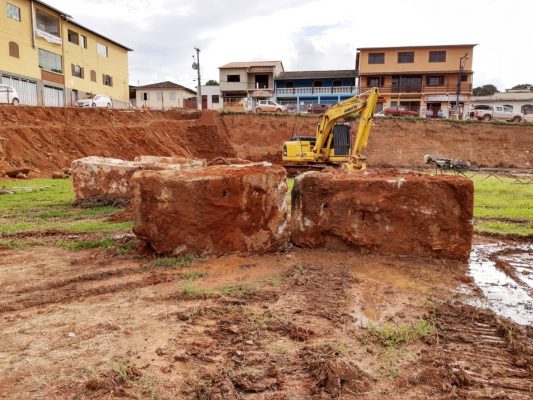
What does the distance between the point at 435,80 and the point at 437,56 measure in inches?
101

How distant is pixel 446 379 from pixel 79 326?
330 cm

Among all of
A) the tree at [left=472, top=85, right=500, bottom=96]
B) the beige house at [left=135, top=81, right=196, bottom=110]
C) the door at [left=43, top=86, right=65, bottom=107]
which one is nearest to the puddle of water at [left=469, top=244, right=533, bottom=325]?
→ the door at [left=43, top=86, right=65, bottom=107]

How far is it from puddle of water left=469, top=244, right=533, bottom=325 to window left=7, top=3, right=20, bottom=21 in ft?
117

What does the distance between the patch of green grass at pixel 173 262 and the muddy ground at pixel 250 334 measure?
54 millimetres

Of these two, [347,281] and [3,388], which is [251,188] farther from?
[3,388]

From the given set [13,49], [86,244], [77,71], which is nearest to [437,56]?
[77,71]

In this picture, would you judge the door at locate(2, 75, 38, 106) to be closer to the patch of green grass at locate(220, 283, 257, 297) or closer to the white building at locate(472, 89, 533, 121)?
the patch of green grass at locate(220, 283, 257, 297)

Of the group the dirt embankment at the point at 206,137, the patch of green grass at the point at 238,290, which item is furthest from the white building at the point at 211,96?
the patch of green grass at the point at 238,290

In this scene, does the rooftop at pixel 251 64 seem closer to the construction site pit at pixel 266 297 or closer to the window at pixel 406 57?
the window at pixel 406 57

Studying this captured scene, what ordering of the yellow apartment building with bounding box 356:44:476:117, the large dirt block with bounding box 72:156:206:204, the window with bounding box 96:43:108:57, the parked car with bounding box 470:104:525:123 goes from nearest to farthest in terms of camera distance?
1. the large dirt block with bounding box 72:156:206:204
2. the parked car with bounding box 470:104:525:123
3. the window with bounding box 96:43:108:57
4. the yellow apartment building with bounding box 356:44:476:117

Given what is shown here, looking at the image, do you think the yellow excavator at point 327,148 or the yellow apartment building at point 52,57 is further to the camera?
the yellow apartment building at point 52,57

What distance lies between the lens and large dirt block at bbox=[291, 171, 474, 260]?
21.8ft

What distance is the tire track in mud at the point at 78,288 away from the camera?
4.95m

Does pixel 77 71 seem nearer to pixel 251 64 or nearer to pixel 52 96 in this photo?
pixel 52 96
